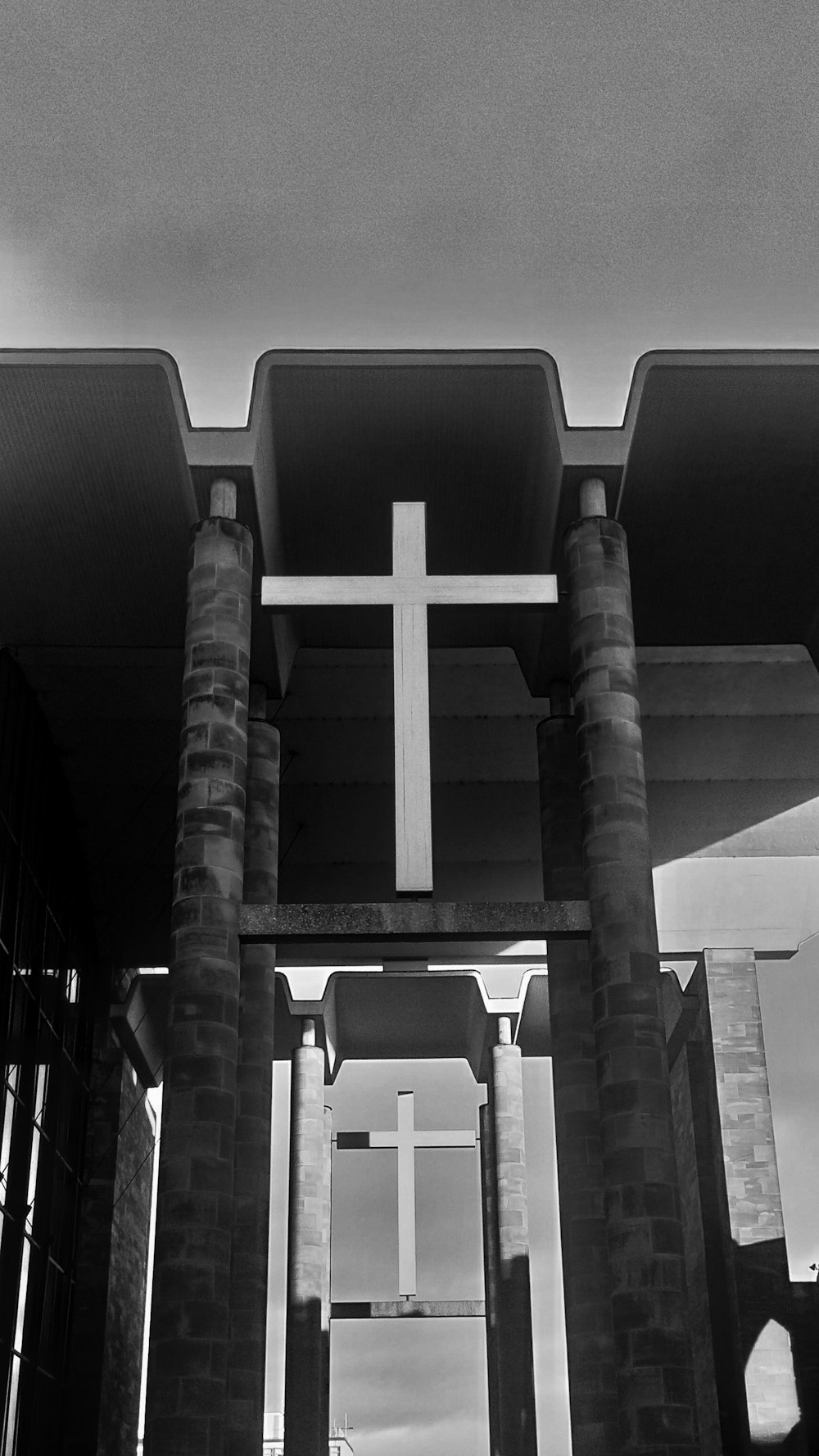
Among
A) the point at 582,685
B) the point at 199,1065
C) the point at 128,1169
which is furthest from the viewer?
the point at 128,1169

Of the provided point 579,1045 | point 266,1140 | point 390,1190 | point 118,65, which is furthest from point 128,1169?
point 390,1190

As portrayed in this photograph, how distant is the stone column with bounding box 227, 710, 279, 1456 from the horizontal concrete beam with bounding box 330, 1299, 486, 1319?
453 inches

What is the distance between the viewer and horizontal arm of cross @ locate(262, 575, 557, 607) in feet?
64.4

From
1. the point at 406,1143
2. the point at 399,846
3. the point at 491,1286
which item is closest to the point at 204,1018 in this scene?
the point at 399,846

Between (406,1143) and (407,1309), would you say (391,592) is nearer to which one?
(406,1143)

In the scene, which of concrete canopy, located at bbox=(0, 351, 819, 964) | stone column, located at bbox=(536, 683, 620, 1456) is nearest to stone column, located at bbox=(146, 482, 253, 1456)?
concrete canopy, located at bbox=(0, 351, 819, 964)

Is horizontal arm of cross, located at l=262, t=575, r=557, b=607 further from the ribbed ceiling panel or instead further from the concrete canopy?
the ribbed ceiling panel

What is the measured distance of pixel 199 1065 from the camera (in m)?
17.0

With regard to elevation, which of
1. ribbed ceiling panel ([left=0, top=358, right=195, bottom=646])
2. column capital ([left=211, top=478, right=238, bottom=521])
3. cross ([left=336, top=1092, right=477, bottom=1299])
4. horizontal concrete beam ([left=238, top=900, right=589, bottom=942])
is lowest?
horizontal concrete beam ([left=238, top=900, right=589, bottom=942])

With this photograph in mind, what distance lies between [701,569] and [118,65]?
402 inches

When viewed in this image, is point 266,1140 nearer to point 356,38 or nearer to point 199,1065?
point 199,1065

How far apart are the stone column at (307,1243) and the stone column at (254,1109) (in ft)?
27.2

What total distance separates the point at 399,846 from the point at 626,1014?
121 inches

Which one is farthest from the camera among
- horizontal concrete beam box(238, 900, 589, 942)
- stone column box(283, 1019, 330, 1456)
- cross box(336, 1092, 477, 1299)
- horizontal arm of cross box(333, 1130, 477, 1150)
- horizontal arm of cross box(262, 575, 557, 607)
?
horizontal arm of cross box(333, 1130, 477, 1150)
